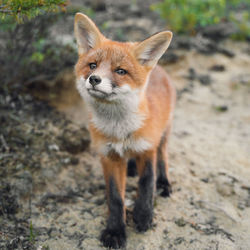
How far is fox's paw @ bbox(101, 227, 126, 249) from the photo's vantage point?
8.21ft

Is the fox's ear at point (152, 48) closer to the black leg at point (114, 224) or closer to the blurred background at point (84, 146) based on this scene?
the blurred background at point (84, 146)

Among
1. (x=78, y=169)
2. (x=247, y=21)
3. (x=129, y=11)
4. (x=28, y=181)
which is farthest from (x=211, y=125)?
(x=129, y=11)

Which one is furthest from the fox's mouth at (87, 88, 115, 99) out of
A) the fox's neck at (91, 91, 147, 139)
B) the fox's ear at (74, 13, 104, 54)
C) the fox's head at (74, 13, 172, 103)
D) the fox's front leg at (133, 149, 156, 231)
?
the fox's front leg at (133, 149, 156, 231)

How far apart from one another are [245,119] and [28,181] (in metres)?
3.29

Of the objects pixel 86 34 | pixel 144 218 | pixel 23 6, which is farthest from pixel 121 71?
pixel 144 218

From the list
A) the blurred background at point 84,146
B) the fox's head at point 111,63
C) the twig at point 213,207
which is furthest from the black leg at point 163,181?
the fox's head at point 111,63

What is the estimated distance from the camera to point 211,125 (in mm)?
4426

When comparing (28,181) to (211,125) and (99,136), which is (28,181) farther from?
(211,125)

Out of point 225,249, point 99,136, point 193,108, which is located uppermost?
point 99,136

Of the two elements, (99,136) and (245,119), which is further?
(245,119)

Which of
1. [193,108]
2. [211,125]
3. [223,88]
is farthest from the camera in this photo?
[223,88]

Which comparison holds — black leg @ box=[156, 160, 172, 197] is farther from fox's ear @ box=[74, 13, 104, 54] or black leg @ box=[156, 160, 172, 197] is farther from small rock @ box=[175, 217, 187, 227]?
fox's ear @ box=[74, 13, 104, 54]

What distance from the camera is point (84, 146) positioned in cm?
372

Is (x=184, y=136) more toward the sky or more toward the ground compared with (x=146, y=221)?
more toward the ground
